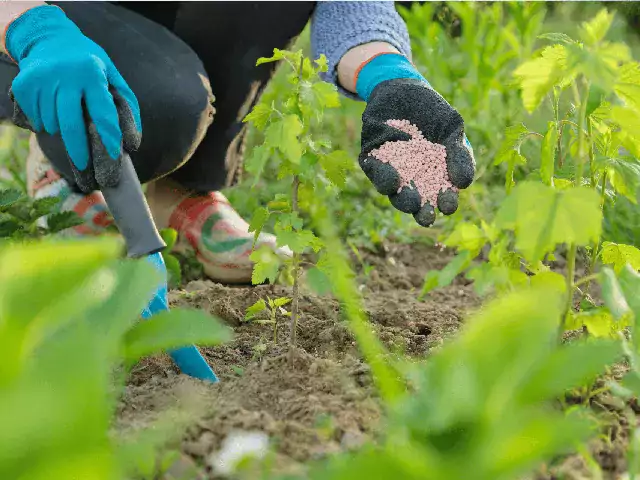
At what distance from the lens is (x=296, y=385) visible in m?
1.17

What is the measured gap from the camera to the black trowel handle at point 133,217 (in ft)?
4.11

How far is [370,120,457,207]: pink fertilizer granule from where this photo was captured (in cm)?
145

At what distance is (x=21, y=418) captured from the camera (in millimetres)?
489

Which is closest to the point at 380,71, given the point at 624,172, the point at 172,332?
the point at 624,172

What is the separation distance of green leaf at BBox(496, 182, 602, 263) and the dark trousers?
1.21 m

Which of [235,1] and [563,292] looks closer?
[563,292]

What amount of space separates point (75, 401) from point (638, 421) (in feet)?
2.77

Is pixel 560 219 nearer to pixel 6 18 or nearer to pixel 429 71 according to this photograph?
pixel 6 18

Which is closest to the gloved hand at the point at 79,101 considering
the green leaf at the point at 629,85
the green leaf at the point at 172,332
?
the green leaf at the point at 172,332

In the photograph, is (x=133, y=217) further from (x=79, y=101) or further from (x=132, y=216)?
(x=79, y=101)

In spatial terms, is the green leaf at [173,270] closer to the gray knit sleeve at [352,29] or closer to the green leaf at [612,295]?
the gray knit sleeve at [352,29]

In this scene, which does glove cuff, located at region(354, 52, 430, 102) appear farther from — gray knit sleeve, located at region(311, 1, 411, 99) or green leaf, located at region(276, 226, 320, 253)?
green leaf, located at region(276, 226, 320, 253)

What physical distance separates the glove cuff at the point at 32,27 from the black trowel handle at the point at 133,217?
43 cm

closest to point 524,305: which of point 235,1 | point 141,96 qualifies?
point 141,96
